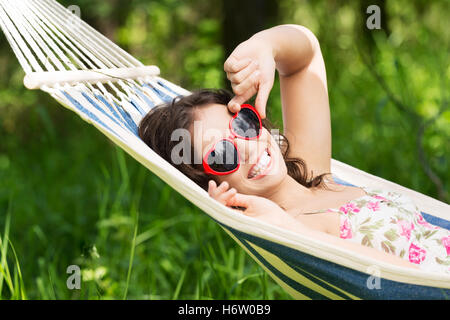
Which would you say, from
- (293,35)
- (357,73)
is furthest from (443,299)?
(357,73)

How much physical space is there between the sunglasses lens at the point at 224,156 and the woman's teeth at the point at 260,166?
0.18 feet

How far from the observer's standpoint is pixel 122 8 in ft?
11.1

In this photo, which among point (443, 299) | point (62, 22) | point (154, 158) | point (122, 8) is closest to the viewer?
point (443, 299)

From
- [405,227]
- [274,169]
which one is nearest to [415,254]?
[405,227]


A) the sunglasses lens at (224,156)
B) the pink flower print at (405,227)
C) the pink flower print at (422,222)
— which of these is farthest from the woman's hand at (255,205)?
the pink flower print at (422,222)

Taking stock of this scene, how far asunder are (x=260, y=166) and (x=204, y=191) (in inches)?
9.7

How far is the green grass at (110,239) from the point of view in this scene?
184 cm

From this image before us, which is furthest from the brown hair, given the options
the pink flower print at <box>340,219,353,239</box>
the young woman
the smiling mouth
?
the pink flower print at <box>340,219,353,239</box>

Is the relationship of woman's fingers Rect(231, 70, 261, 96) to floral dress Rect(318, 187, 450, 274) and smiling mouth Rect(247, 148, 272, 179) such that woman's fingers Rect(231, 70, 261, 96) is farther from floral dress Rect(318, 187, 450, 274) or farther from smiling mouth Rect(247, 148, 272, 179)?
floral dress Rect(318, 187, 450, 274)

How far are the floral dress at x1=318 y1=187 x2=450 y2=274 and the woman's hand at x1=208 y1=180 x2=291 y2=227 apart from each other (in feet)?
0.72

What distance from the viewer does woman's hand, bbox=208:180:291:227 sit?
1.24m
